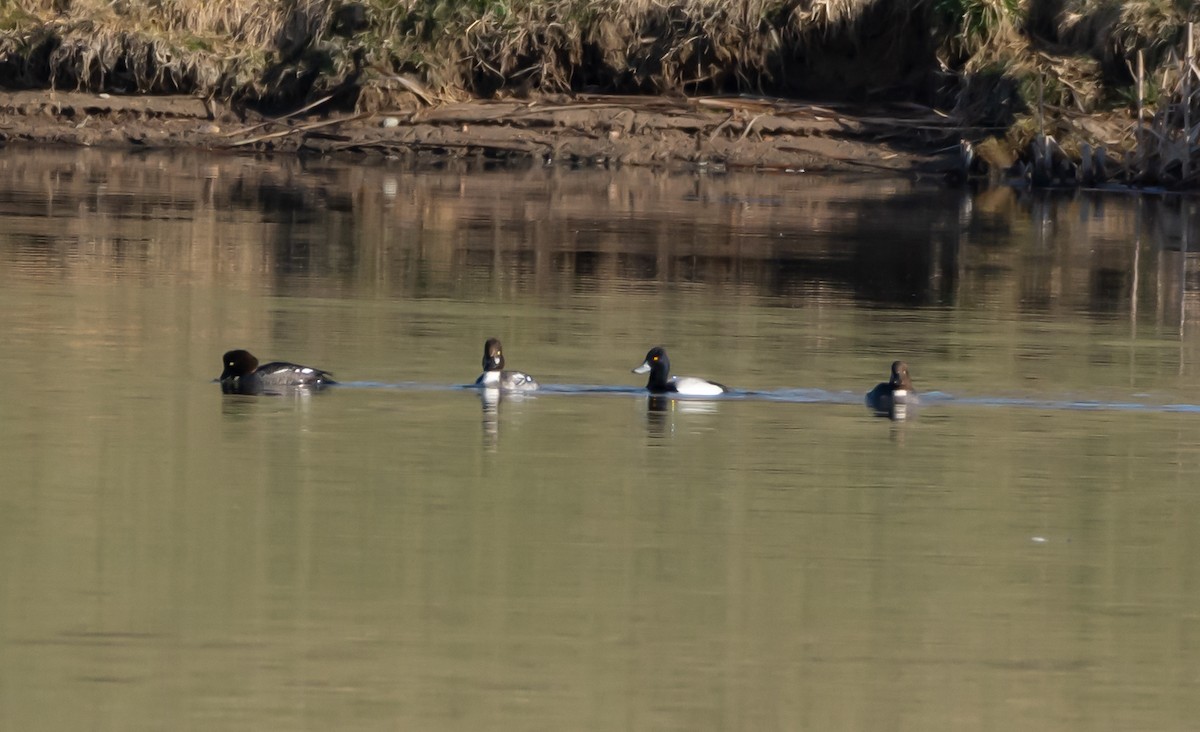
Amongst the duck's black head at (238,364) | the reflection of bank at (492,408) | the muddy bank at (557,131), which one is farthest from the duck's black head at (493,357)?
the muddy bank at (557,131)

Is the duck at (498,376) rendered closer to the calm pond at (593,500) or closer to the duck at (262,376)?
the calm pond at (593,500)

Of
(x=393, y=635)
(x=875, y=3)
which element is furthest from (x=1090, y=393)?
(x=875, y=3)

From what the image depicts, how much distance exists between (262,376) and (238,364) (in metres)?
0.25

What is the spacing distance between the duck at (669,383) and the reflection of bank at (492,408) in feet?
2.24

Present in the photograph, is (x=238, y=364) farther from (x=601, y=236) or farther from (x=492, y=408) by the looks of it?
(x=601, y=236)

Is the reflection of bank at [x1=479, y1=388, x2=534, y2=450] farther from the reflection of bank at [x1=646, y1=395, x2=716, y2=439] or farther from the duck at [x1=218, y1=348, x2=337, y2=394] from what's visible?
the duck at [x1=218, y1=348, x2=337, y2=394]

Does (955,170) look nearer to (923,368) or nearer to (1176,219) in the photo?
(1176,219)

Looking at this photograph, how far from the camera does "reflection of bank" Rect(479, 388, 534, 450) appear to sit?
11.6m

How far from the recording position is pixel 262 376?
12.8 metres

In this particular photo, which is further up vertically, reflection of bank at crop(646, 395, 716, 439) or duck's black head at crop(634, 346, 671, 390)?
duck's black head at crop(634, 346, 671, 390)

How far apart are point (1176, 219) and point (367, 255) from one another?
9.97 m

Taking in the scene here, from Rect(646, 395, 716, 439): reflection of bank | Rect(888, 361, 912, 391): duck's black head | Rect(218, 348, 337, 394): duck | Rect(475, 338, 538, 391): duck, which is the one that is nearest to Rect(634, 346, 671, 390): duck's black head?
Rect(646, 395, 716, 439): reflection of bank

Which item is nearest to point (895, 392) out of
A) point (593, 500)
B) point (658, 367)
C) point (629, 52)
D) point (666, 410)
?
point (666, 410)

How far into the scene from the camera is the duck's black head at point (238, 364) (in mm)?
12969
